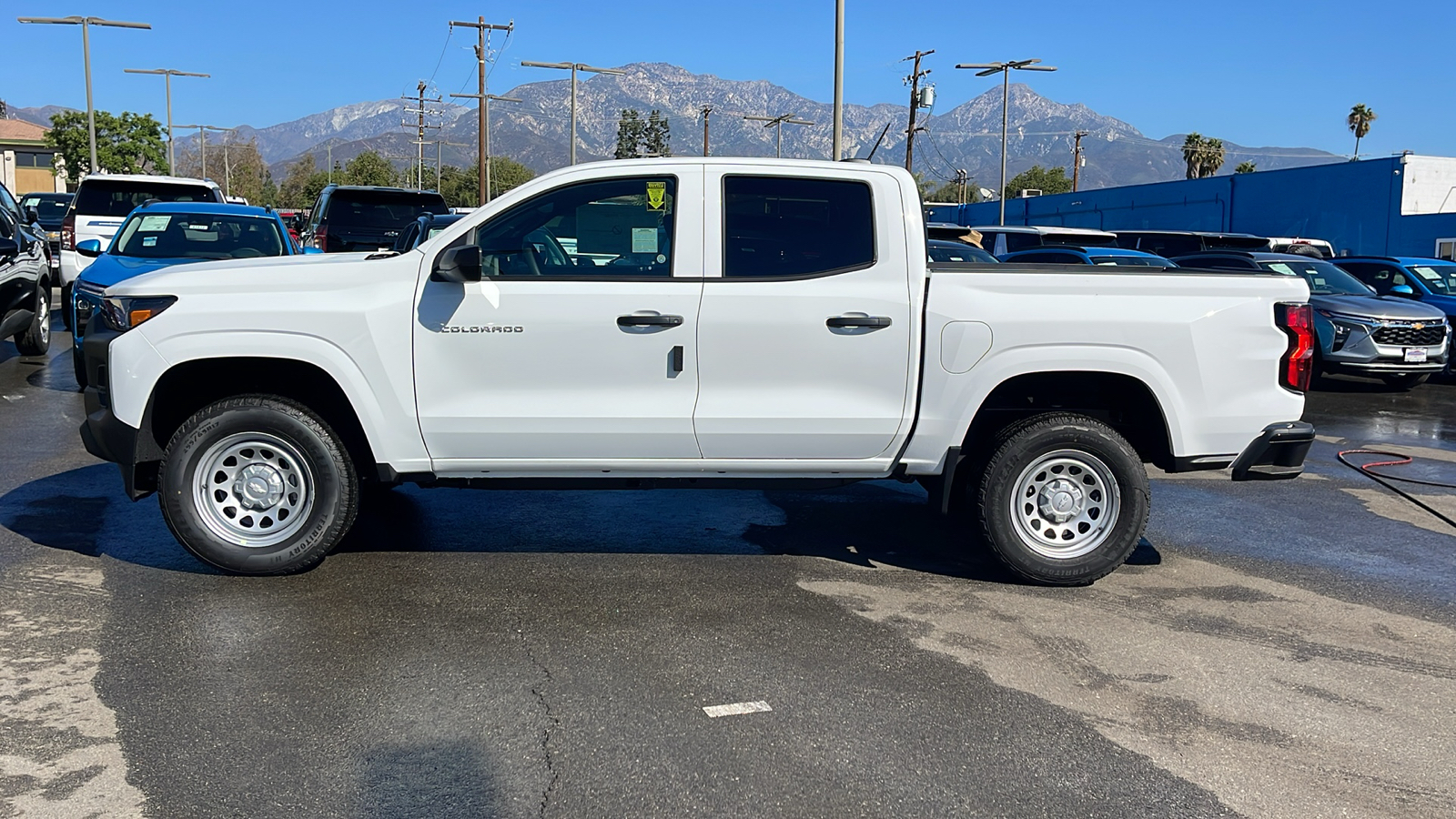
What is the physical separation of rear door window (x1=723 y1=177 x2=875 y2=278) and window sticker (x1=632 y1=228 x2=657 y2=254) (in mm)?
333

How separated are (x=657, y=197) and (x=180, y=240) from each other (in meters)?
7.34

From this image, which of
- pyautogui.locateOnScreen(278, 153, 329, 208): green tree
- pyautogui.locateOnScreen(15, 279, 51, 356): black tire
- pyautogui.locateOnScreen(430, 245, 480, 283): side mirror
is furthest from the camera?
pyautogui.locateOnScreen(278, 153, 329, 208): green tree

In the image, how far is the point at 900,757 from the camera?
401 cm

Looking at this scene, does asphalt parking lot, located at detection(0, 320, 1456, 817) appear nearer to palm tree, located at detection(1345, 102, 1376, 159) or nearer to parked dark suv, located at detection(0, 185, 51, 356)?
parked dark suv, located at detection(0, 185, 51, 356)

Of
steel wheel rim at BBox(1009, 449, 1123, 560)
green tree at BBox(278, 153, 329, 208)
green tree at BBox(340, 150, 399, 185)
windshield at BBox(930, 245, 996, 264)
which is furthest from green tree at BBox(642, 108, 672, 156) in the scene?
steel wheel rim at BBox(1009, 449, 1123, 560)

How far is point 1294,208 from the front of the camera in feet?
134

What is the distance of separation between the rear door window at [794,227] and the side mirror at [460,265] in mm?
1136

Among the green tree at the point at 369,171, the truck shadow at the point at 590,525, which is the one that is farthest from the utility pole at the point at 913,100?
the green tree at the point at 369,171

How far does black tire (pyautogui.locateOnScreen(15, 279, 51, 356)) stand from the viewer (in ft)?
43.9

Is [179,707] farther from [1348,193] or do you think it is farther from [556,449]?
[1348,193]

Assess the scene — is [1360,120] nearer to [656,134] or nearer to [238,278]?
[656,134]

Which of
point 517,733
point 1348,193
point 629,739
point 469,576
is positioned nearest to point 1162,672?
point 629,739

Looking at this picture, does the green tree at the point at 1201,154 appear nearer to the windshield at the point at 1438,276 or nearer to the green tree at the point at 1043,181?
the green tree at the point at 1043,181

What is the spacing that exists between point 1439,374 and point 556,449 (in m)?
15.5
